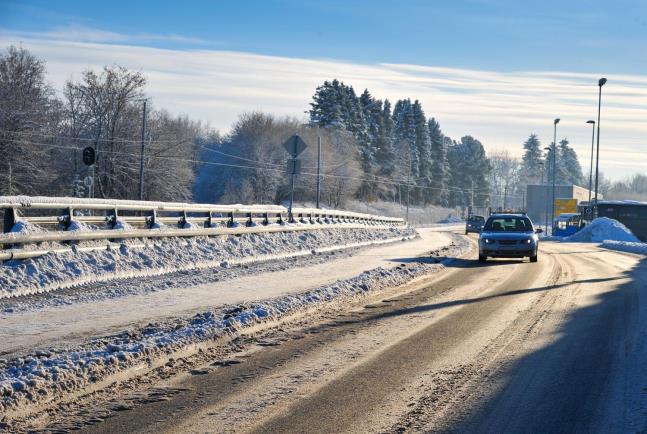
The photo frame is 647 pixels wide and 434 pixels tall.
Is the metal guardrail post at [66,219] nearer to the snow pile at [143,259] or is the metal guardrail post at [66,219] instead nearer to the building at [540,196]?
the snow pile at [143,259]

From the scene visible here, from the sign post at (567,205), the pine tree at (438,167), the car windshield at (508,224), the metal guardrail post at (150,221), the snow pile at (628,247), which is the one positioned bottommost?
the snow pile at (628,247)

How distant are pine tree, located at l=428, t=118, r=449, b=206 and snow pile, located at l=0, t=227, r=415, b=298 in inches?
4571

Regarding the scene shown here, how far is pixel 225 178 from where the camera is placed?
3602 inches

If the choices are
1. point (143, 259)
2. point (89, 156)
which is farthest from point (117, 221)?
point (89, 156)

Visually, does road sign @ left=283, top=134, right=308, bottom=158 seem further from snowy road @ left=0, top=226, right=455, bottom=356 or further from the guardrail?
snowy road @ left=0, top=226, right=455, bottom=356

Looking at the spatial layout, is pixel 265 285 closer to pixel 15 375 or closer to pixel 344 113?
pixel 15 375

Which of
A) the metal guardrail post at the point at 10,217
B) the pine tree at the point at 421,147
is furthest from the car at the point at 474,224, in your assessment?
the pine tree at the point at 421,147

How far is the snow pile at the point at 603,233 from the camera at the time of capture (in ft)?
172

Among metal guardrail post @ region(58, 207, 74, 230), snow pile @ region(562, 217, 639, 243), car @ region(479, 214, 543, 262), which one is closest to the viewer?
metal guardrail post @ region(58, 207, 74, 230)

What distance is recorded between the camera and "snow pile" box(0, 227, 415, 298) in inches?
501

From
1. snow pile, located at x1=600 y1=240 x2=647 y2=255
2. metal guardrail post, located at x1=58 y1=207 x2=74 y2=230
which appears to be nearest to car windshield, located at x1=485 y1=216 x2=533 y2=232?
snow pile, located at x1=600 y1=240 x2=647 y2=255

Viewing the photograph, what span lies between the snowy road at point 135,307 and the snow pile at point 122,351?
0.51 metres

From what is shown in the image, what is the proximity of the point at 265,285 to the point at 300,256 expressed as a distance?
8200 mm

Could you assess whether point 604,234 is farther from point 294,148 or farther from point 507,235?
point 294,148
